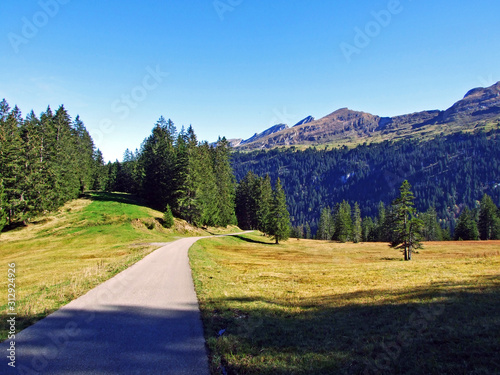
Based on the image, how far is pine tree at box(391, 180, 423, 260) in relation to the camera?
37.4m

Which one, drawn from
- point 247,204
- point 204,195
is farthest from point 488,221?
point 204,195

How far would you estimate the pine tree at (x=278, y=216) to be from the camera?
57031mm

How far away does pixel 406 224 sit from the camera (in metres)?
38.1

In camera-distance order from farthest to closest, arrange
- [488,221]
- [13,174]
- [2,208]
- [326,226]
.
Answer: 1. [326,226]
2. [488,221]
3. [13,174]
4. [2,208]

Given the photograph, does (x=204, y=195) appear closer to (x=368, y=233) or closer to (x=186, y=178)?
(x=186, y=178)

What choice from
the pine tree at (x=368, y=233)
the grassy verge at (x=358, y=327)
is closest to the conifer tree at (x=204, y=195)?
the grassy verge at (x=358, y=327)

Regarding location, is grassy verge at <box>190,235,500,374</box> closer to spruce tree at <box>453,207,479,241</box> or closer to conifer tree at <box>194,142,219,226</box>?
conifer tree at <box>194,142,219,226</box>

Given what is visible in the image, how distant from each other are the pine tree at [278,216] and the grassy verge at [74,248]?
14531mm

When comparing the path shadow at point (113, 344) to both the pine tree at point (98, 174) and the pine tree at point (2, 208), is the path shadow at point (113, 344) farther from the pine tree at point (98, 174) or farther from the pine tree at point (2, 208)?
the pine tree at point (98, 174)

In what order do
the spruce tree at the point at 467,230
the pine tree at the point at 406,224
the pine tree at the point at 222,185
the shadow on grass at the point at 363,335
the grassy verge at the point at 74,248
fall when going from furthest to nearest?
1. the spruce tree at the point at 467,230
2. the pine tree at the point at 222,185
3. the pine tree at the point at 406,224
4. the grassy verge at the point at 74,248
5. the shadow on grass at the point at 363,335

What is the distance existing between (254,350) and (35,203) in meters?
51.6

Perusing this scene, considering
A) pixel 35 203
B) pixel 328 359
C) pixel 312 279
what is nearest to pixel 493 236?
pixel 312 279

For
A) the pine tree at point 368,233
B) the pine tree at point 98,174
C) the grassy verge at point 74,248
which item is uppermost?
the pine tree at point 98,174

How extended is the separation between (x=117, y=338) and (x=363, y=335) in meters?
6.62
